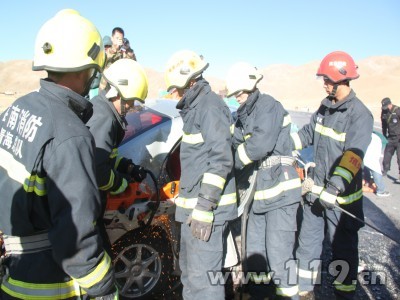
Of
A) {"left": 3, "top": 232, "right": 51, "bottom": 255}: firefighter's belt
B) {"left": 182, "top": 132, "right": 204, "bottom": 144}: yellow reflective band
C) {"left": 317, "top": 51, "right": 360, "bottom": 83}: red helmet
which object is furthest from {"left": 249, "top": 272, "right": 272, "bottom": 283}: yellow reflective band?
{"left": 3, "top": 232, "right": 51, "bottom": 255}: firefighter's belt

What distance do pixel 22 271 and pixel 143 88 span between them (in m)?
1.66

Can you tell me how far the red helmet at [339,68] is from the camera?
3170 millimetres

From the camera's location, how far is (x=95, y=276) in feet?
4.94

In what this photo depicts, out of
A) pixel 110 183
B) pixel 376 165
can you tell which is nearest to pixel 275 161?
pixel 110 183

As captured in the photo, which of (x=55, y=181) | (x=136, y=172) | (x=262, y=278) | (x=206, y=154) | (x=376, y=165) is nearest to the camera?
(x=55, y=181)

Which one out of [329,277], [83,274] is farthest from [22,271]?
[329,277]

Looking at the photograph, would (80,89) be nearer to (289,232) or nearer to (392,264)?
(289,232)

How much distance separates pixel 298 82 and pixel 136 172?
88.1 m

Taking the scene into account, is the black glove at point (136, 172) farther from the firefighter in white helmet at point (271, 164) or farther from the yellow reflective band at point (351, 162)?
the yellow reflective band at point (351, 162)

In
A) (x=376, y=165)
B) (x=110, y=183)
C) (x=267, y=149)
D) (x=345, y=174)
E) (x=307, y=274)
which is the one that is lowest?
(x=307, y=274)

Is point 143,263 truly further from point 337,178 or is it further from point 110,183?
point 337,178

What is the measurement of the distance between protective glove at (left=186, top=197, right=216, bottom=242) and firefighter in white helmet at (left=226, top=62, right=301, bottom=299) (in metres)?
0.71

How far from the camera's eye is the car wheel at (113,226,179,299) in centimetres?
293

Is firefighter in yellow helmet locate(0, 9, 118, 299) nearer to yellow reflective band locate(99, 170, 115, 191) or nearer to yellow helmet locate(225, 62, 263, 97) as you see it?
yellow reflective band locate(99, 170, 115, 191)
